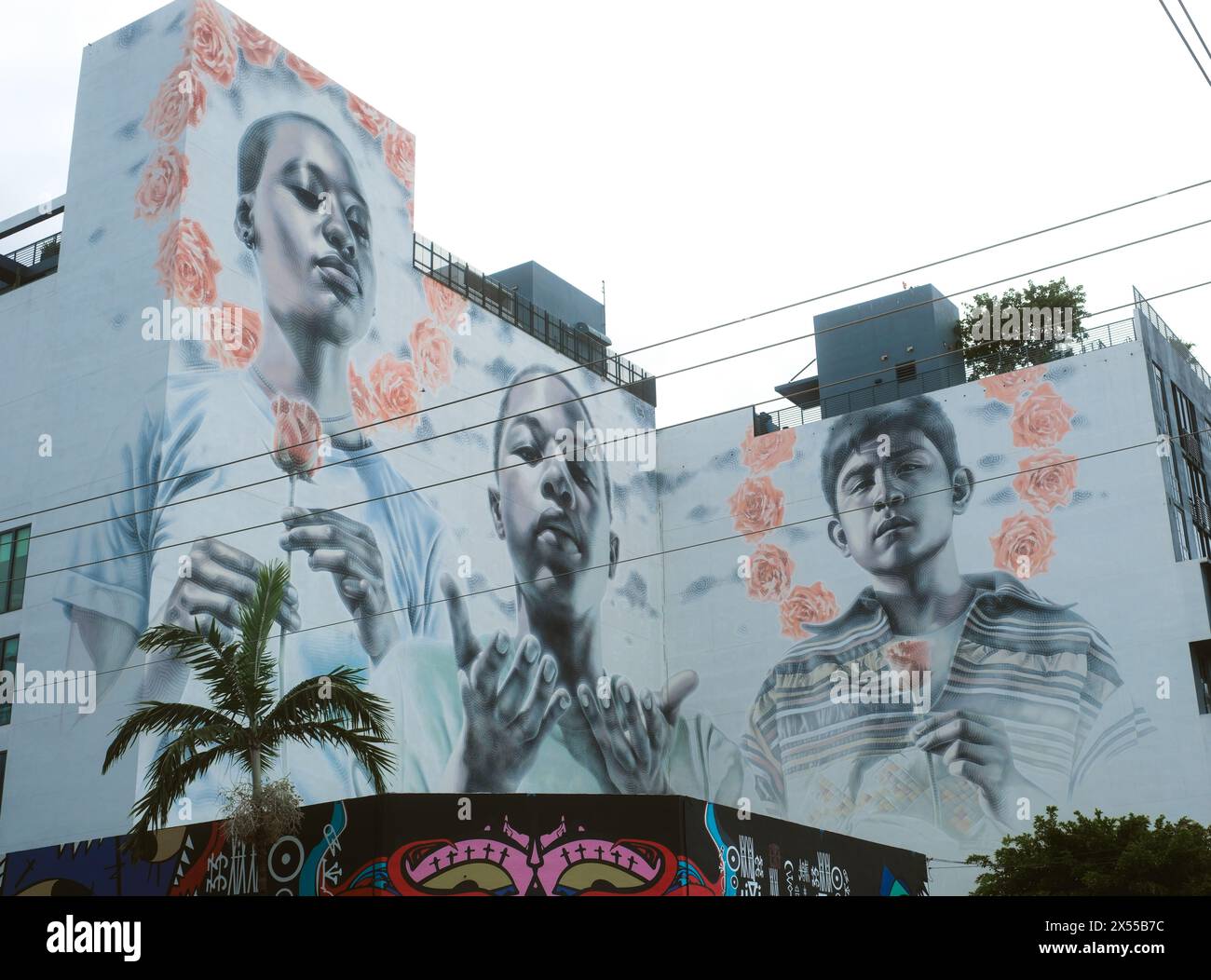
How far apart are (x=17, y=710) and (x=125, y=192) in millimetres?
14819

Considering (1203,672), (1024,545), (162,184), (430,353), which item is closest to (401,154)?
(430,353)

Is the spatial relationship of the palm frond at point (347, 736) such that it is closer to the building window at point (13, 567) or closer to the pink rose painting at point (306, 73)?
the building window at point (13, 567)

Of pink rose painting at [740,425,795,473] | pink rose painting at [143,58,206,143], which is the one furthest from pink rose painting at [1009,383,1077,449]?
pink rose painting at [143,58,206,143]

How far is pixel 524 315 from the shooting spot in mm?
52031

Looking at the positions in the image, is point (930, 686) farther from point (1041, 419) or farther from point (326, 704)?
point (326, 704)

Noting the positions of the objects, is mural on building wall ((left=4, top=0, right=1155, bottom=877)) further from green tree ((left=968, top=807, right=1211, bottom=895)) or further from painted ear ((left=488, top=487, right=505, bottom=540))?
green tree ((left=968, top=807, right=1211, bottom=895))

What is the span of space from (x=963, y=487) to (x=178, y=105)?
28496 millimetres

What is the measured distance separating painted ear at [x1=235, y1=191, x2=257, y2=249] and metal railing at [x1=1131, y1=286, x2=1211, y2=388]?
2919 centimetres

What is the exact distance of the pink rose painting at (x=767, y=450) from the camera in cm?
5228

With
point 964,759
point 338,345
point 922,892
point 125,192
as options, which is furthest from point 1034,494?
point 125,192

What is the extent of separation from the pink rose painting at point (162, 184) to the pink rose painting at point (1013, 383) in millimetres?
27824

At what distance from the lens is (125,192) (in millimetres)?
39375
